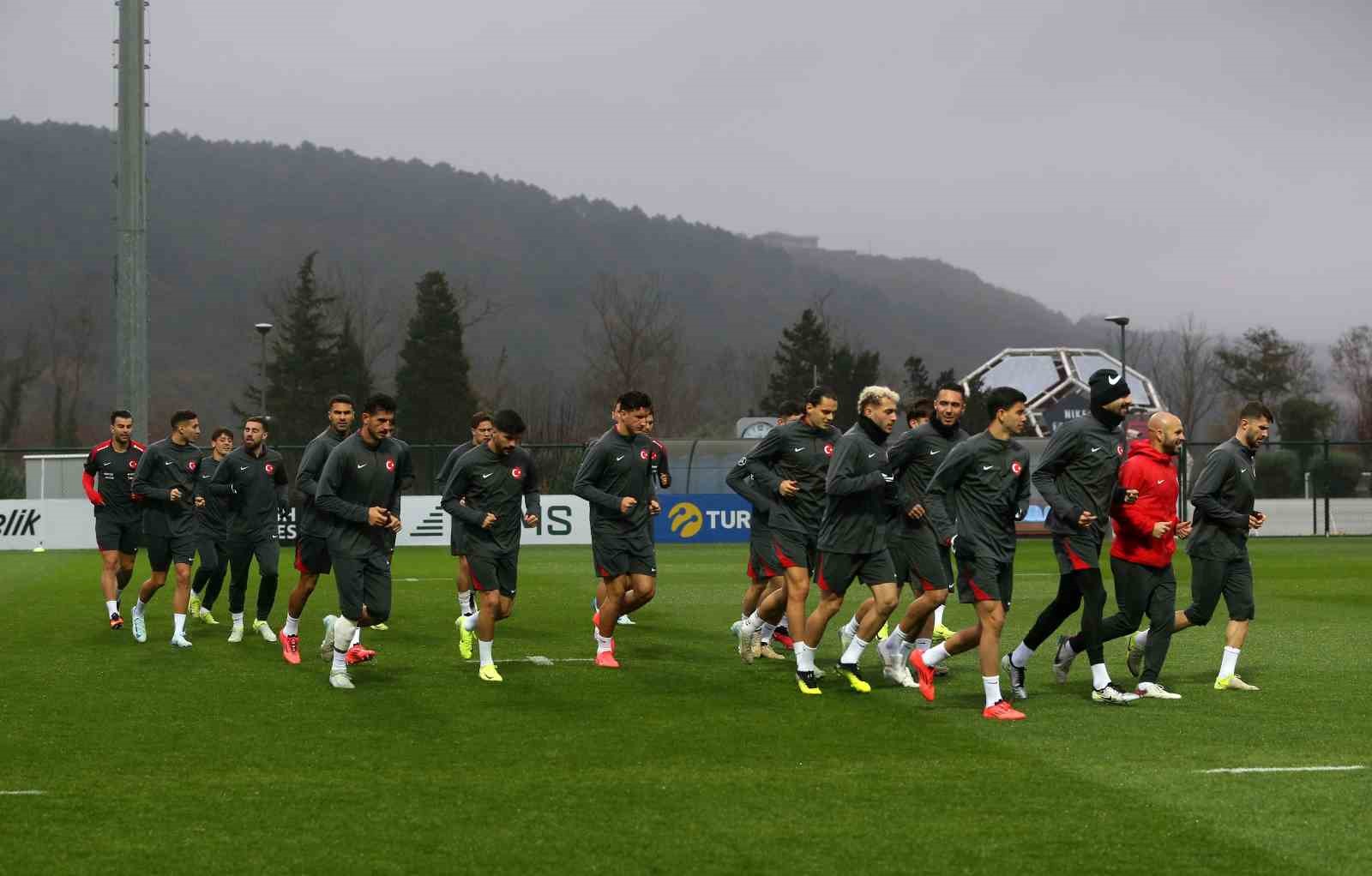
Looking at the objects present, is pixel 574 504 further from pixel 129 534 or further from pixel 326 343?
pixel 326 343

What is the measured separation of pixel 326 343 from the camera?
10106 centimetres

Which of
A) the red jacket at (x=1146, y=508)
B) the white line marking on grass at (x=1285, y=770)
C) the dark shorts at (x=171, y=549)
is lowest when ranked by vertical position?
the white line marking on grass at (x=1285, y=770)

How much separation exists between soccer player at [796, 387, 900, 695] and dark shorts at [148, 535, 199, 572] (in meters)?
7.04

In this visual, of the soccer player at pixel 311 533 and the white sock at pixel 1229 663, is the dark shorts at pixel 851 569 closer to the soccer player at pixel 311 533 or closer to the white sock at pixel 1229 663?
the white sock at pixel 1229 663

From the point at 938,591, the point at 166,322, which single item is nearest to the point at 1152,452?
the point at 938,591

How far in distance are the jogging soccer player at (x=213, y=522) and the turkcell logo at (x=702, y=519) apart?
20.7 m

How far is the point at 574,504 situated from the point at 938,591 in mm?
25689

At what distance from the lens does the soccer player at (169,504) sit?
50.0 ft

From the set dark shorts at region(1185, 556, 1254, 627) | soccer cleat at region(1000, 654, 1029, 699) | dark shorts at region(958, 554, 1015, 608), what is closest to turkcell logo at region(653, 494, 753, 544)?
dark shorts at region(1185, 556, 1254, 627)

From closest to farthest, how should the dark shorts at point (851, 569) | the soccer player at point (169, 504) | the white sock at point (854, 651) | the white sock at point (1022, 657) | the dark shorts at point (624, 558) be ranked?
1. the white sock at point (1022, 657)
2. the dark shorts at point (851, 569)
3. the white sock at point (854, 651)
4. the dark shorts at point (624, 558)
5. the soccer player at point (169, 504)

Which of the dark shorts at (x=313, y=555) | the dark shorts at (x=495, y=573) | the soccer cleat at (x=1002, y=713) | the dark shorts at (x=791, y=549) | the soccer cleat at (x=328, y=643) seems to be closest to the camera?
the soccer cleat at (x=1002, y=713)

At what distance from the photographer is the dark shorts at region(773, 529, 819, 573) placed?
37.9ft

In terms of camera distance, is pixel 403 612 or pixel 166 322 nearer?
pixel 403 612

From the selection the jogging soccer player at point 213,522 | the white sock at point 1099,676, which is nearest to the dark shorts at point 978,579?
the white sock at point 1099,676
